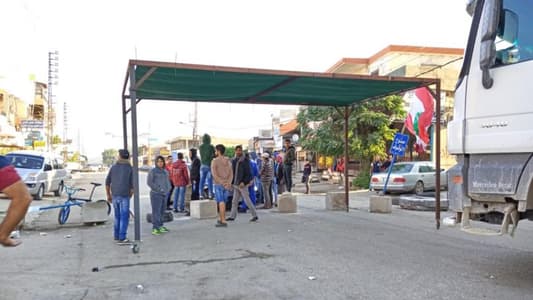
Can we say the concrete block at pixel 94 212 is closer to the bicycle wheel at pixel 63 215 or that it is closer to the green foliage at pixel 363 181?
the bicycle wheel at pixel 63 215

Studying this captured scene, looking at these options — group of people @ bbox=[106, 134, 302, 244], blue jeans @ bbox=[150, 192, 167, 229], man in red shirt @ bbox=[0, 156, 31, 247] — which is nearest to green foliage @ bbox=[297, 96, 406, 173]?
group of people @ bbox=[106, 134, 302, 244]

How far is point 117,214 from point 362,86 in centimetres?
587

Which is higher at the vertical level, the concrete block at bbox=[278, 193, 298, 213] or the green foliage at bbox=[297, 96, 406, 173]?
the green foliage at bbox=[297, 96, 406, 173]

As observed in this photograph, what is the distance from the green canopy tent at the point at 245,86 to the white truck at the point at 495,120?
406 cm

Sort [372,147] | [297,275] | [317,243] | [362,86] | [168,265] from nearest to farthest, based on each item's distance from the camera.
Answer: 1. [297,275]
2. [168,265]
3. [317,243]
4. [362,86]
5. [372,147]

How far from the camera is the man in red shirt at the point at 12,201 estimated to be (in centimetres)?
296

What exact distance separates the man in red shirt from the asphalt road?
2.29 metres

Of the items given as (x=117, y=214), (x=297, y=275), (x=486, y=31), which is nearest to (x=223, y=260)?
(x=297, y=275)

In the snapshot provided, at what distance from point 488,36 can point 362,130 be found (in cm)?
1747

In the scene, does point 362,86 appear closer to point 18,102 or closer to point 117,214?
point 117,214

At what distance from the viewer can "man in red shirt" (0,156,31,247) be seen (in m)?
2.96

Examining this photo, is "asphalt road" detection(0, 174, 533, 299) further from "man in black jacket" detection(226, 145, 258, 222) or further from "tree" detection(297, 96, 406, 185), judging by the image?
"tree" detection(297, 96, 406, 185)

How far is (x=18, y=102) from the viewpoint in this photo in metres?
43.7

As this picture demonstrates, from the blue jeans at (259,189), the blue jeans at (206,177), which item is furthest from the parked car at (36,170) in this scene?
the blue jeans at (259,189)
